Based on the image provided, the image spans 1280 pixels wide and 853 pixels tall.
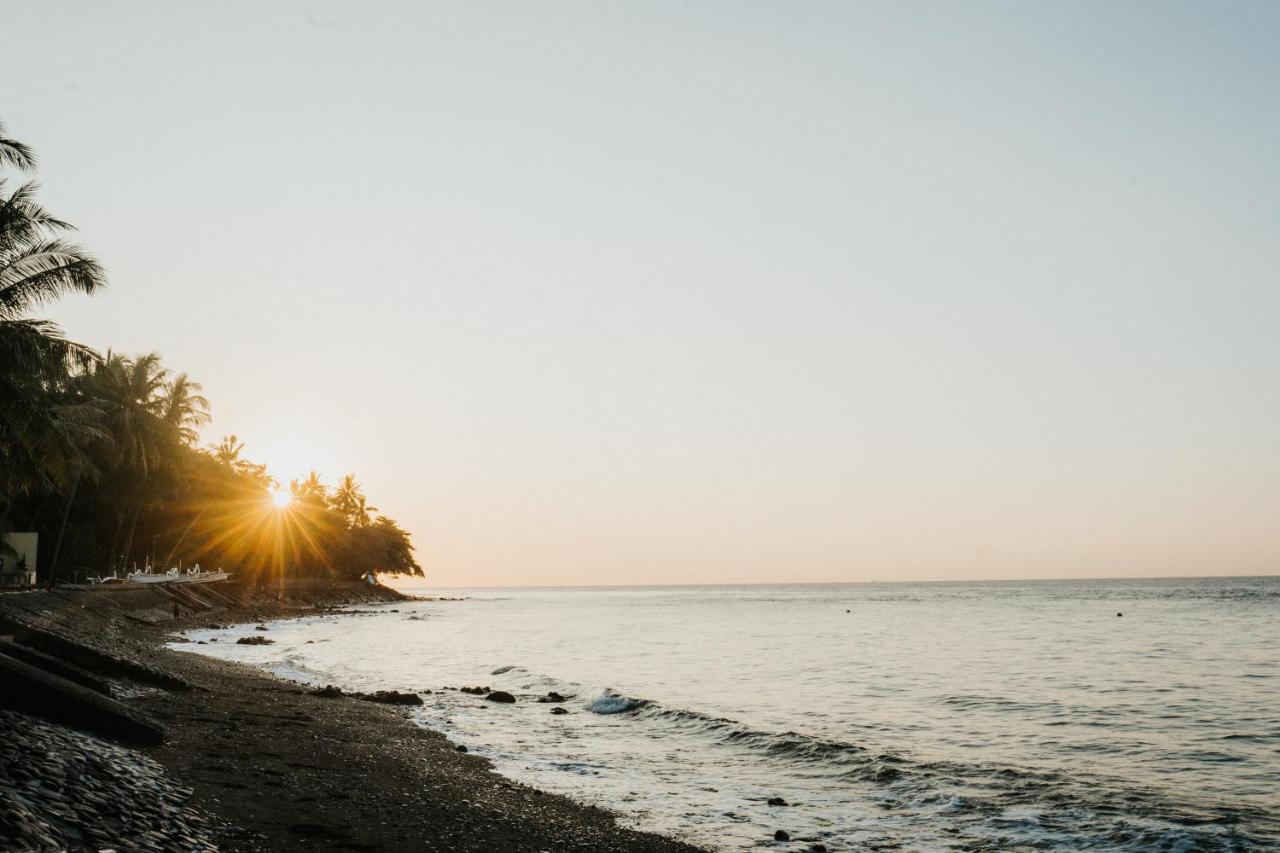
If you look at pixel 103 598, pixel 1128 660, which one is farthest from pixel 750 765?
pixel 103 598

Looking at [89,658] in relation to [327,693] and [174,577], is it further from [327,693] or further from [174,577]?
[174,577]

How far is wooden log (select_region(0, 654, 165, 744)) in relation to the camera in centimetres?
1162

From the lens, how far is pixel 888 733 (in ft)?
70.7

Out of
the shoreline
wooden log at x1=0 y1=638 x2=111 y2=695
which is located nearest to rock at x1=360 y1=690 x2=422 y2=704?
the shoreline

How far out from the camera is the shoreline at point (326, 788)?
32.1ft

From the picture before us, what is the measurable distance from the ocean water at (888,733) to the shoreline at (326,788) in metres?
1.30

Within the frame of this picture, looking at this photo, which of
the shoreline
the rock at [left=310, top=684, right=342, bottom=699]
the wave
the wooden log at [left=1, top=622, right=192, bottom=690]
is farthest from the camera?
the rock at [left=310, top=684, right=342, bottom=699]

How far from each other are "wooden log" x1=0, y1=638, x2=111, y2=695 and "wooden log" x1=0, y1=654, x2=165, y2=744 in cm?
249

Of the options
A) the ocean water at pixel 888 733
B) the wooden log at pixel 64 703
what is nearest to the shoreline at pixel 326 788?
the wooden log at pixel 64 703

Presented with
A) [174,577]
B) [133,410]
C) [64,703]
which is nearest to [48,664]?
[64,703]

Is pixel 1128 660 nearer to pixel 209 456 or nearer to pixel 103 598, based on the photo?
pixel 103 598

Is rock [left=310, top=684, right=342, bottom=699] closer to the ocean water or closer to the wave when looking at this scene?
the ocean water

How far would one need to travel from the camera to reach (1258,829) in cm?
1311

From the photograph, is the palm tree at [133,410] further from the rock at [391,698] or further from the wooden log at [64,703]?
the wooden log at [64,703]
